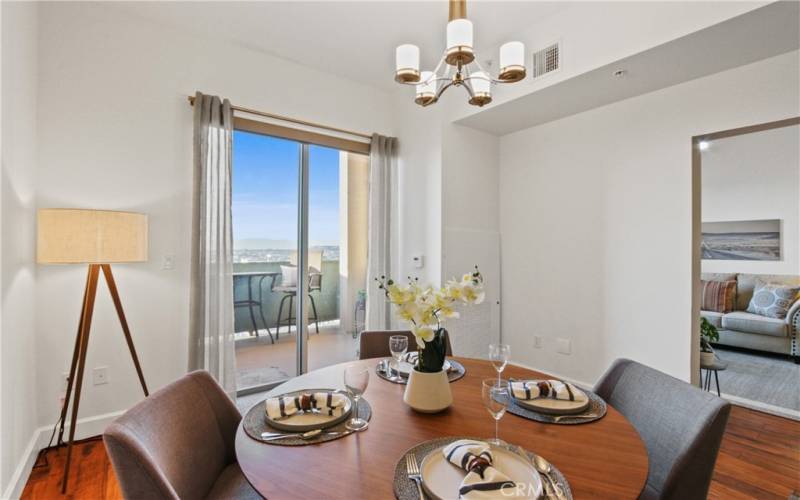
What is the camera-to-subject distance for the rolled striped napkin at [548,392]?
1.25 m

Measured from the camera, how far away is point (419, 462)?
92 cm

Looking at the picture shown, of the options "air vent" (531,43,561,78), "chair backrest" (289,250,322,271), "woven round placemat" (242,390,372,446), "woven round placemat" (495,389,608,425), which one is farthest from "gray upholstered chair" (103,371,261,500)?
"air vent" (531,43,561,78)

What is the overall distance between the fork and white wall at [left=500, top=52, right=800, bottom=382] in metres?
2.48

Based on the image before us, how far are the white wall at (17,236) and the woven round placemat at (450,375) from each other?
5.34ft

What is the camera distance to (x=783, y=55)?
215 cm

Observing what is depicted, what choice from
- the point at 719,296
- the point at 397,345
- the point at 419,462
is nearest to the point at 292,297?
the point at 397,345

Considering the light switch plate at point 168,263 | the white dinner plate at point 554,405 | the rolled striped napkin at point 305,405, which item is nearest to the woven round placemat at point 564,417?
the white dinner plate at point 554,405

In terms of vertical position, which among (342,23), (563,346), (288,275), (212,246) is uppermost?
(342,23)

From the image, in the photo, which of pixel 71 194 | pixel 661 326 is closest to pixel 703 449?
pixel 661 326

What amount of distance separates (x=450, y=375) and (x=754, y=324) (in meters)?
4.41

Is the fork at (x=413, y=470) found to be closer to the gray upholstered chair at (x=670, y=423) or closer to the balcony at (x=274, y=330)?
the gray upholstered chair at (x=670, y=423)

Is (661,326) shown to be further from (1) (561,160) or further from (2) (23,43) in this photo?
(2) (23,43)

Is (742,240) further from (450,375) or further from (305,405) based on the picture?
(305,405)

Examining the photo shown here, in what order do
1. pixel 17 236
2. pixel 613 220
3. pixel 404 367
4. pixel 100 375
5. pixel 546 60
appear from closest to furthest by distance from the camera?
pixel 404 367
pixel 17 236
pixel 100 375
pixel 546 60
pixel 613 220
